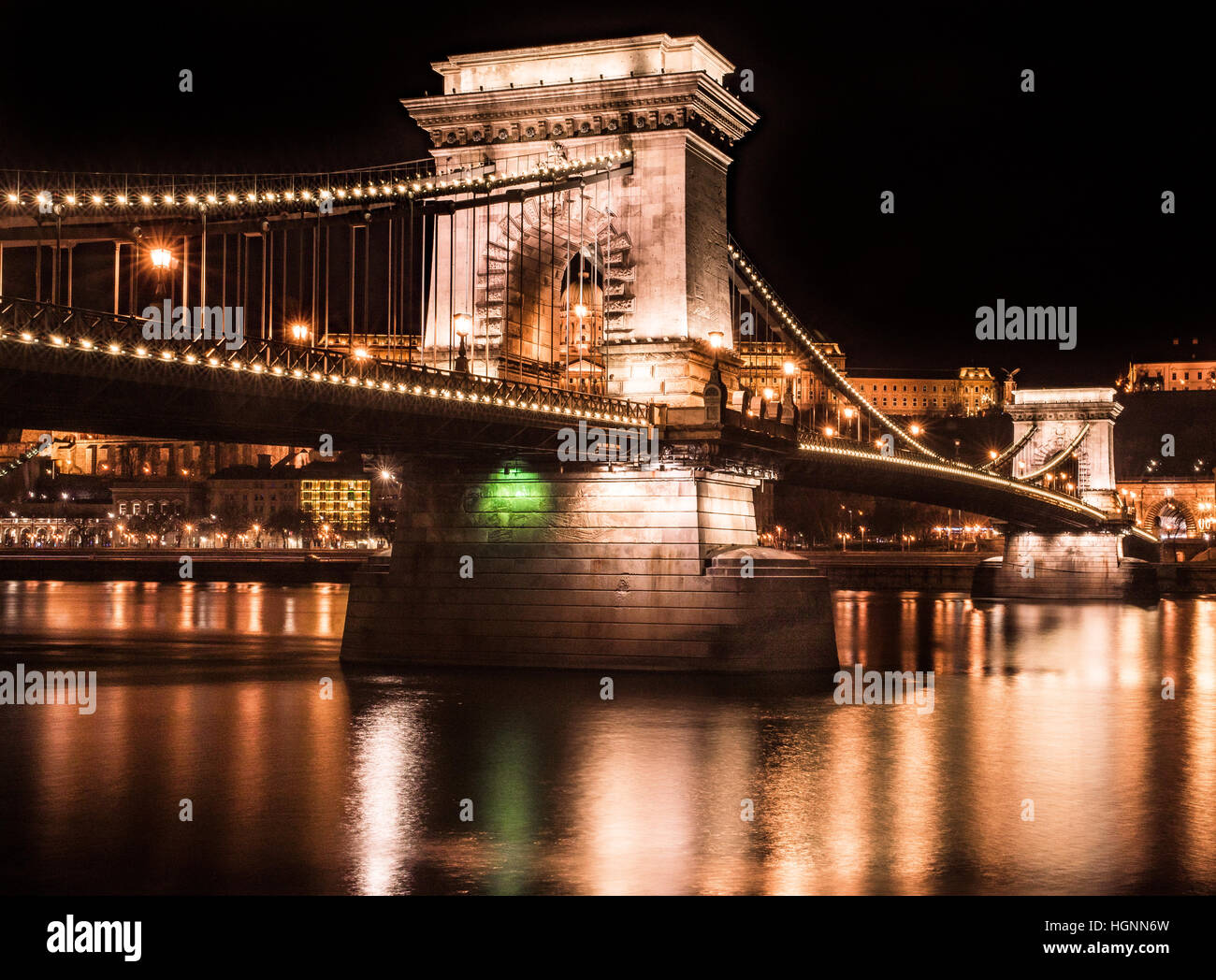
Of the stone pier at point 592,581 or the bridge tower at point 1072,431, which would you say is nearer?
the stone pier at point 592,581

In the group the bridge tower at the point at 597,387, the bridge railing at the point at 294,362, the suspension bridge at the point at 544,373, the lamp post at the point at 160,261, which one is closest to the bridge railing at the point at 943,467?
the suspension bridge at the point at 544,373

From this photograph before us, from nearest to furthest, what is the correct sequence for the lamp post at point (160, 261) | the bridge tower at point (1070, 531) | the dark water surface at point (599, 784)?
the dark water surface at point (599, 784) → the lamp post at point (160, 261) → the bridge tower at point (1070, 531)

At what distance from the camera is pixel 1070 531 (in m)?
82.9

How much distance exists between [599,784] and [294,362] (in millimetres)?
8910

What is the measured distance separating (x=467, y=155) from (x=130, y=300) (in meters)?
15.5

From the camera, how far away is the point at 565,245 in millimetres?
39656

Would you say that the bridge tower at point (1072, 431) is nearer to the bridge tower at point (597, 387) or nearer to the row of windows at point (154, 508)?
the bridge tower at point (597, 387)

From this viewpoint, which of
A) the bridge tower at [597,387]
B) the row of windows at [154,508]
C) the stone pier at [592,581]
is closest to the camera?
the stone pier at [592,581]

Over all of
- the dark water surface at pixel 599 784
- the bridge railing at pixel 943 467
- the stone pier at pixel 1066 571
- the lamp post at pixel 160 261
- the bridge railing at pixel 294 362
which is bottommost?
the dark water surface at pixel 599 784

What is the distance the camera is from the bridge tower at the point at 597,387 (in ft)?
113

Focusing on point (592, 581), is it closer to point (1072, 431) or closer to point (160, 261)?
point (160, 261)

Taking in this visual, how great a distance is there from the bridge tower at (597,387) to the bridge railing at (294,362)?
1097mm

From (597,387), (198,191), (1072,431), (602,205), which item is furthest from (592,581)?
(1072,431)
